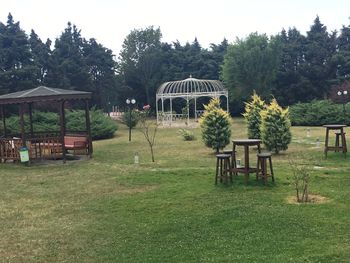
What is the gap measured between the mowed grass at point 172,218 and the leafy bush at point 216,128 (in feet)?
11.2

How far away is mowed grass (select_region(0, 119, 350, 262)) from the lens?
5.28 metres

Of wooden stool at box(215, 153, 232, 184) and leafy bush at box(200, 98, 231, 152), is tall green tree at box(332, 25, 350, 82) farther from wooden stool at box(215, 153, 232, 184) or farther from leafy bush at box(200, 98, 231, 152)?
wooden stool at box(215, 153, 232, 184)

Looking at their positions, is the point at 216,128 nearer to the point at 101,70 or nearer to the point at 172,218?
the point at 172,218

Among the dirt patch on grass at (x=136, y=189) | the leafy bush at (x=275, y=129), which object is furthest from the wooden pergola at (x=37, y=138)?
the leafy bush at (x=275, y=129)

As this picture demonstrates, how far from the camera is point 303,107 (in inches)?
1188

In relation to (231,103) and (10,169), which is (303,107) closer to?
(231,103)

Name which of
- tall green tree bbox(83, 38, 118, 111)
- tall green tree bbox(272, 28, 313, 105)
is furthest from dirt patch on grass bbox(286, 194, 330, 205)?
tall green tree bbox(83, 38, 118, 111)

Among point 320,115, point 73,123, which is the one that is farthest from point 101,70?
point 320,115

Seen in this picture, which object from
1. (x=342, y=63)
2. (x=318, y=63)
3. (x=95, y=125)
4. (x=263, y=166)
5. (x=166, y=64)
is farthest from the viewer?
(x=166, y=64)

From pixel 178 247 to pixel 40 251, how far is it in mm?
1779

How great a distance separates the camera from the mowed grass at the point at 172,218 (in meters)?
5.28

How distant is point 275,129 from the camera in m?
13.7

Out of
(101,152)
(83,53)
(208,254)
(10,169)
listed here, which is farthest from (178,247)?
(83,53)

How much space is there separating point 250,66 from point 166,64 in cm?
1301
